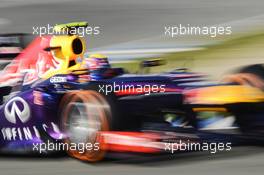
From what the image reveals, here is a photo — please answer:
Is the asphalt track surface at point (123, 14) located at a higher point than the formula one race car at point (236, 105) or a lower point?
higher

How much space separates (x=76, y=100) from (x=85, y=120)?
174 mm

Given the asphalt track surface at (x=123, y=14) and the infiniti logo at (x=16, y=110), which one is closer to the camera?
the infiniti logo at (x=16, y=110)

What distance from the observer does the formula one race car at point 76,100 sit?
16.3ft

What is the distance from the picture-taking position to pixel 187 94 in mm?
5312

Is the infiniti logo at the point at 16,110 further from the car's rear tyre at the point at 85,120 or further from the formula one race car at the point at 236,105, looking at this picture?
the formula one race car at the point at 236,105

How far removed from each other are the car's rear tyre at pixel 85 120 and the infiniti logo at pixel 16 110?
38 centimetres

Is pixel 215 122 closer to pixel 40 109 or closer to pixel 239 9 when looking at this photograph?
pixel 40 109

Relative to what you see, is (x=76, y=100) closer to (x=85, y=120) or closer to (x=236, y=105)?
(x=85, y=120)

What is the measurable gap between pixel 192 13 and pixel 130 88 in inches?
292

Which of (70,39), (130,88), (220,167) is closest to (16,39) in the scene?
(70,39)

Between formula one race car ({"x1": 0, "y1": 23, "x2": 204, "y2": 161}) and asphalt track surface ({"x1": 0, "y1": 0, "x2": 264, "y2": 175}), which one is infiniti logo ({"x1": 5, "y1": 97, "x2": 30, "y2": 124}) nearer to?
formula one race car ({"x1": 0, "y1": 23, "x2": 204, "y2": 161})

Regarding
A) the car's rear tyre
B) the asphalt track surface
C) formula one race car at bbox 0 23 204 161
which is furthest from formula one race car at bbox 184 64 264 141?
the asphalt track surface

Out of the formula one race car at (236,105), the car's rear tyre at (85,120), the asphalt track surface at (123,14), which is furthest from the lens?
the asphalt track surface at (123,14)

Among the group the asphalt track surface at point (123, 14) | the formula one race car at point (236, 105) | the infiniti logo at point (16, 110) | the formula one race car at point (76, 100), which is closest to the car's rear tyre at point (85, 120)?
the formula one race car at point (76, 100)
